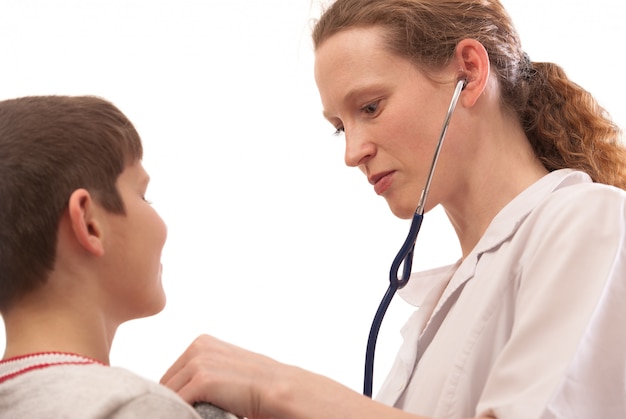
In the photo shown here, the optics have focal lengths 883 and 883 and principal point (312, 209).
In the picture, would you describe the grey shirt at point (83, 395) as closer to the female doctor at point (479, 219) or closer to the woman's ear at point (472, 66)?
the female doctor at point (479, 219)

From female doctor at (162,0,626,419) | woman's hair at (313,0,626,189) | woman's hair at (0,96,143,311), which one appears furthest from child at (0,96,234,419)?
woman's hair at (313,0,626,189)

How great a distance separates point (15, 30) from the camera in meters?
2.34

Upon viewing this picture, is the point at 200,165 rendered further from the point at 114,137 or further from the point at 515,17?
the point at 114,137

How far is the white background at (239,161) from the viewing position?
229 centimetres

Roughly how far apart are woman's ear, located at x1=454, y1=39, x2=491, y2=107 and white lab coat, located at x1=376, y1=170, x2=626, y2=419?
0.62ft

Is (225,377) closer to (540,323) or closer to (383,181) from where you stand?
(540,323)

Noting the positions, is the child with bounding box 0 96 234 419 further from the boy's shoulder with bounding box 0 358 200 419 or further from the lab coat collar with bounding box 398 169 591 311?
the lab coat collar with bounding box 398 169 591 311

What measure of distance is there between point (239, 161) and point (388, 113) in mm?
1028

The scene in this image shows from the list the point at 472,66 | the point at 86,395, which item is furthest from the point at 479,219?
the point at 86,395

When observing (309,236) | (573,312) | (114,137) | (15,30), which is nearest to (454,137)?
(573,312)

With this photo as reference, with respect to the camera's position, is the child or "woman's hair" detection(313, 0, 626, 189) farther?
Result: "woman's hair" detection(313, 0, 626, 189)

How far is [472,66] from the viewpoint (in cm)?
142

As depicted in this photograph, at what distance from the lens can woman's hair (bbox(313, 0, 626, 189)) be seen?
1.43 meters

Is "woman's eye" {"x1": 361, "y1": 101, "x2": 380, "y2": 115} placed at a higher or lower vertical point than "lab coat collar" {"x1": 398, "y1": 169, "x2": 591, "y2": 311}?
higher
